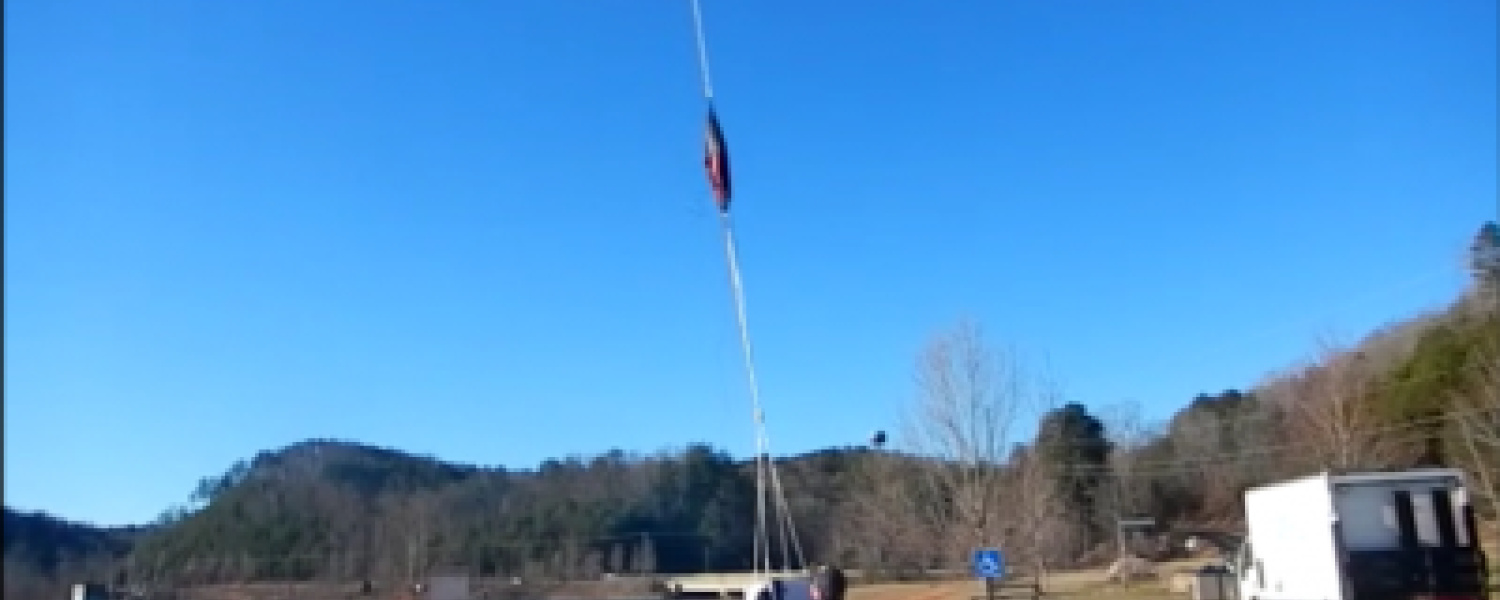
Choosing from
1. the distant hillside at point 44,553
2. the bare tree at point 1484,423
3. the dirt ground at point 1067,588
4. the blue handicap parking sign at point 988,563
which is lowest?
the dirt ground at point 1067,588

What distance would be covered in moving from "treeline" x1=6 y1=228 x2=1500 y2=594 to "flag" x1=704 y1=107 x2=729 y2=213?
2133 cm

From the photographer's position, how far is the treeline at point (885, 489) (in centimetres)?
5012

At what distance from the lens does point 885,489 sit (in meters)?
63.4

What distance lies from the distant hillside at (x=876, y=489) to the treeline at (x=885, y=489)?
0.15 m

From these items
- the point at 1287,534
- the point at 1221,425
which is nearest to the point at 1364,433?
the point at 1221,425

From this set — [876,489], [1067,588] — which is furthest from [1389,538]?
[876,489]

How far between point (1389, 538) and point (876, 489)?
46335 mm

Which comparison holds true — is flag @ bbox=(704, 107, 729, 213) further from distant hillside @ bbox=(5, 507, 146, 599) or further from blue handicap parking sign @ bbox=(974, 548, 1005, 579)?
blue handicap parking sign @ bbox=(974, 548, 1005, 579)

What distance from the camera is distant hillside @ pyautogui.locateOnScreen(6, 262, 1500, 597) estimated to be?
165 ft

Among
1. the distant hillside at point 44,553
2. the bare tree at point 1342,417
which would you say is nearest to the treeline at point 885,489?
the bare tree at point 1342,417

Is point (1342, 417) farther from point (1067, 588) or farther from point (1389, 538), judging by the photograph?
point (1389, 538)

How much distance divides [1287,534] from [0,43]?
75.7 feet

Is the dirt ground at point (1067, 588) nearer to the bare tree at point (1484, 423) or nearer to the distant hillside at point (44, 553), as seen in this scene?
the bare tree at point (1484, 423)

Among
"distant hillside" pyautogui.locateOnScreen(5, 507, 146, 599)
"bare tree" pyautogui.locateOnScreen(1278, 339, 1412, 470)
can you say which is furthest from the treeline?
"distant hillside" pyautogui.locateOnScreen(5, 507, 146, 599)
